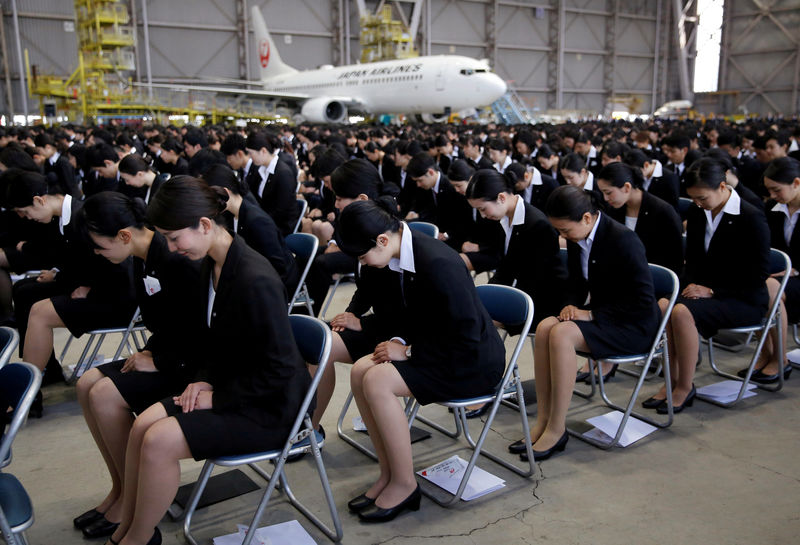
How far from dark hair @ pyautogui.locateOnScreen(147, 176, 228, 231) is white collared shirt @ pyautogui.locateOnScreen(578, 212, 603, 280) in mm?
1753

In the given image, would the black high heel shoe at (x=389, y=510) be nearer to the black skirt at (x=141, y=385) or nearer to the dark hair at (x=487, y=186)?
the black skirt at (x=141, y=385)

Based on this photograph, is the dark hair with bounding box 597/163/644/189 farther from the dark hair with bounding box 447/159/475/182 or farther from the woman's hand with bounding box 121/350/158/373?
the woman's hand with bounding box 121/350/158/373

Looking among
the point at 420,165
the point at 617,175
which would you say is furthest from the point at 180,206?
the point at 420,165

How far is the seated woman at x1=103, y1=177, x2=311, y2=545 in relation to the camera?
197 centimetres

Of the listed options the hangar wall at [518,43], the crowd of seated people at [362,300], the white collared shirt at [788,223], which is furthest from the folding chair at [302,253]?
the hangar wall at [518,43]

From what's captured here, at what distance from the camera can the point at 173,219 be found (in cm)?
202

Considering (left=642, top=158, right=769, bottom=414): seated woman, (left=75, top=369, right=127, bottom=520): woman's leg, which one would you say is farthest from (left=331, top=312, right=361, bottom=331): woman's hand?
(left=642, top=158, right=769, bottom=414): seated woman

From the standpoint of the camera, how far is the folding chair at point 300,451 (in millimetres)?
2039

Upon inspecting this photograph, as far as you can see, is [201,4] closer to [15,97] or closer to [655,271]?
[15,97]

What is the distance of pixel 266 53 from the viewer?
2530 cm

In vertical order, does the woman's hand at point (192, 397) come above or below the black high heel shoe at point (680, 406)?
above

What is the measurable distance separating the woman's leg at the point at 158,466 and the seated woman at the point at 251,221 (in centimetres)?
173

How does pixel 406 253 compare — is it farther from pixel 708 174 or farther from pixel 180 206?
pixel 708 174

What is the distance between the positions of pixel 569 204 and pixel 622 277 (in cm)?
43
